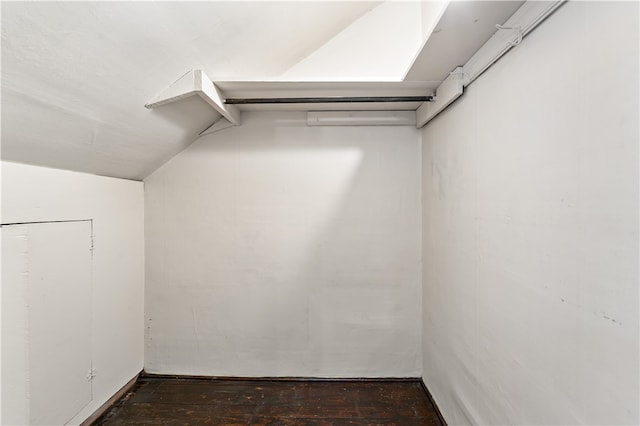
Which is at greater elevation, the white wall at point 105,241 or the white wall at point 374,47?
the white wall at point 374,47

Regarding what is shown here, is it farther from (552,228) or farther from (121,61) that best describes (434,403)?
(121,61)

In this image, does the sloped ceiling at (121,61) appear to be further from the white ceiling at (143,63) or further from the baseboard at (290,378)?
the baseboard at (290,378)

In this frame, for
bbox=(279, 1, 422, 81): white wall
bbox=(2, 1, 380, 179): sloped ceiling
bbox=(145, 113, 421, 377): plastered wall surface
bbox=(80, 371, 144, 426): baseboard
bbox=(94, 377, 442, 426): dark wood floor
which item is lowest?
bbox=(94, 377, 442, 426): dark wood floor

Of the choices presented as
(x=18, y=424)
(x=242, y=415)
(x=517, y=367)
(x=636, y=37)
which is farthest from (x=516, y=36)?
(x=18, y=424)

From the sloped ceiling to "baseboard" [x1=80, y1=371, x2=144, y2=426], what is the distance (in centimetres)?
165

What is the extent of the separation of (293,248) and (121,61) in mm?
1728

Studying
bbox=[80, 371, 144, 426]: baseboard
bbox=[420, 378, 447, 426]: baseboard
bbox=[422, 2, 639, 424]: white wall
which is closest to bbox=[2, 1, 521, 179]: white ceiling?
bbox=[422, 2, 639, 424]: white wall

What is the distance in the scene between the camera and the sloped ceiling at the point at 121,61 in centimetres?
116

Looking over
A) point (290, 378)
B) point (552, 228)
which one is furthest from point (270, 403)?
point (552, 228)

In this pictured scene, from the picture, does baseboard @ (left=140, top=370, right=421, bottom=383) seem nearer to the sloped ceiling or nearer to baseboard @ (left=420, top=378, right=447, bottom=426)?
baseboard @ (left=420, top=378, right=447, bottom=426)

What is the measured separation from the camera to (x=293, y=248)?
8.80 ft

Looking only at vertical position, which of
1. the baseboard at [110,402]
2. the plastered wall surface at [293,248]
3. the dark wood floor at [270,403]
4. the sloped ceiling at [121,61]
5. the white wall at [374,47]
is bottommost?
the dark wood floor at [270,403]

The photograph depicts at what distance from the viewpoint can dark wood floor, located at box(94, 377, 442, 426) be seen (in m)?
2.17

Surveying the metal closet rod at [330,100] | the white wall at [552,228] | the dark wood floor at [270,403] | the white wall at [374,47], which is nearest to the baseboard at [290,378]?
the dark wood floor at [270,403]
